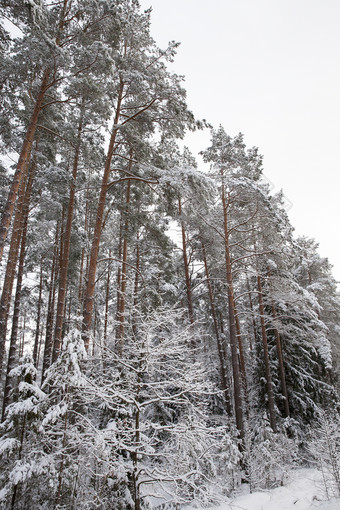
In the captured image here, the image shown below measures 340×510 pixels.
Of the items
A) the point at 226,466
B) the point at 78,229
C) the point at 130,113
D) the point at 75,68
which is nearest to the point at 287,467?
the point at 226,466

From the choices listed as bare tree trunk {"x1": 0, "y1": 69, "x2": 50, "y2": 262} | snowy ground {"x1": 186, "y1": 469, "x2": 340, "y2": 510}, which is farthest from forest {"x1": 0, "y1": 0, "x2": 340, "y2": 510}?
snowy ground {"x1": 186, "y1": 469, "x2": 340, "y2": 510}

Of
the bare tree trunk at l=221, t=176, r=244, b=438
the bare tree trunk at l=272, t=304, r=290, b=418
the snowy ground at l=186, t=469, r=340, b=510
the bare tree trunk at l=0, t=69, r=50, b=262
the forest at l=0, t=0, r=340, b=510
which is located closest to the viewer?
the forest at l=0, t=0, r=340, b=510

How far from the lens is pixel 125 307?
970 cm

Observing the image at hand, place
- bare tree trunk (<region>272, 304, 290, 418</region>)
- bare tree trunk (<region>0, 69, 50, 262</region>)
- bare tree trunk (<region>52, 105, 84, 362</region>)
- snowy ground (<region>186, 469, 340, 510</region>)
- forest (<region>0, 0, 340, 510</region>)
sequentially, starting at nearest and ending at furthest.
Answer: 1. forest (<region>0, 0, 340, 510</region>)
2. bare tree trunk (<region>0, 69, 50, 262</region>)
3. snowy ground (<region>186, 469, 340, 510</region>)
4. bare tree trunk (<region>52, 105, 84, 362</region>)
5. bare tree trunk (<region>272, 304, 290, 418</region>)

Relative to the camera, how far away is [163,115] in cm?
888

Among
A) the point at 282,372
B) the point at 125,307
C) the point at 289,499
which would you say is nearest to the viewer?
the point at 289,499

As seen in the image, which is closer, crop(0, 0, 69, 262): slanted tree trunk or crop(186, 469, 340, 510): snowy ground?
crop(0, 0, 69, 262): slanted tree trunk

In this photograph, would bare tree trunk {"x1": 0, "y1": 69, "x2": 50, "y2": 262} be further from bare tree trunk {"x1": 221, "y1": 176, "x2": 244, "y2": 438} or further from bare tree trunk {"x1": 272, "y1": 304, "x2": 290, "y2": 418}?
bare tree trunk {"x1": 272, "y1": 304, "x2": 290, "y2": 418}

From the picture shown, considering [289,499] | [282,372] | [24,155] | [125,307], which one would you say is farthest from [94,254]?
[282,372]

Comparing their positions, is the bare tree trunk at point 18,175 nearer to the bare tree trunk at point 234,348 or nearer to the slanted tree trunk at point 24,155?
the slanted tree trunk at point 24,155

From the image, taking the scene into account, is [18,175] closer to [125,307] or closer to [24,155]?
[24,155]

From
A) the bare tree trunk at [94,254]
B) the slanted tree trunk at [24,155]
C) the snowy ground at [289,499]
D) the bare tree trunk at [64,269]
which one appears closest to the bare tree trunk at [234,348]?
the snowy ground at [289,499]

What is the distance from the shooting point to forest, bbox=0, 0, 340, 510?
16.6 feet

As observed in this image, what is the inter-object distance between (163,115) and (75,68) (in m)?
2.65
